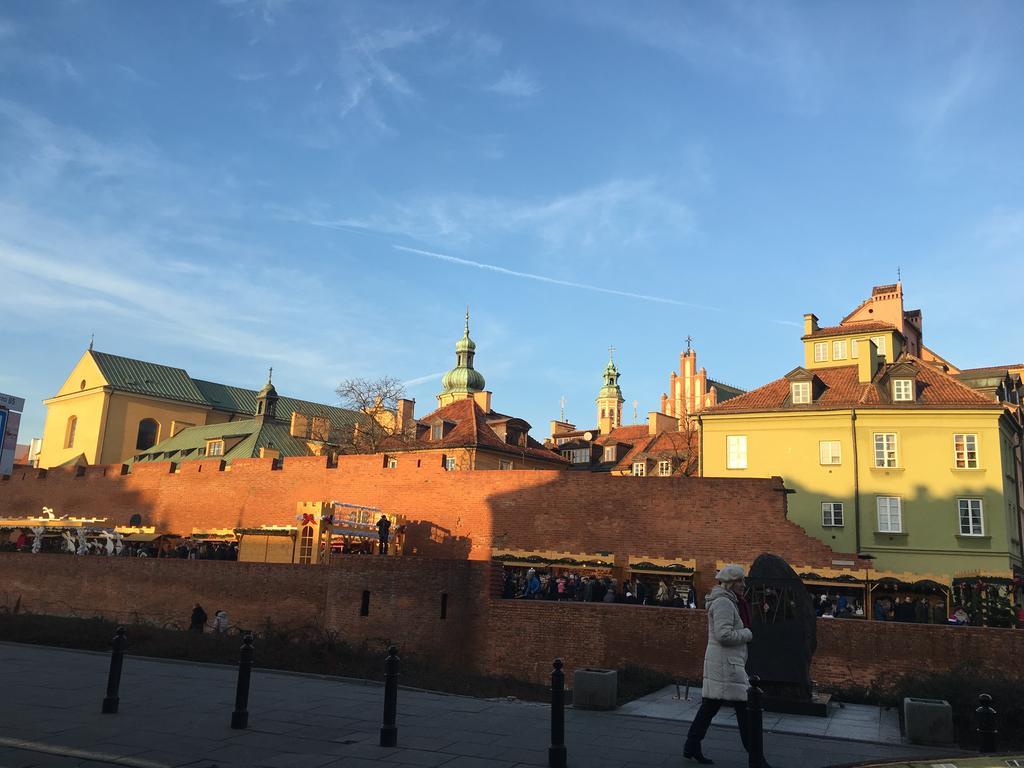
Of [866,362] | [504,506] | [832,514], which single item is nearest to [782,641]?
[504,506]

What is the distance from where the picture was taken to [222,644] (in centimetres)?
2062

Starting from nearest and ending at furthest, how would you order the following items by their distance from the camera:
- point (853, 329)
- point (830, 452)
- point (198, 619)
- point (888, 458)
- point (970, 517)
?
1. point (198, 619)
2. point (970, 517)
3. point (888, 458)
4. point (830, 452)
5. point (853, 329)

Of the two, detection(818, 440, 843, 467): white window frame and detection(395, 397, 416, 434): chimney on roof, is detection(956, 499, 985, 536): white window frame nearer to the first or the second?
detection(818, 440, 843, 467): white window frame

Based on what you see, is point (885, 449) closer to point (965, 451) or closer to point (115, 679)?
point (965, 451)

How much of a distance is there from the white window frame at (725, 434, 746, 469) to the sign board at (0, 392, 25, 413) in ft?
99.0

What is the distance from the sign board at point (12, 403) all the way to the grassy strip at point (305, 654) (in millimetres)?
7618

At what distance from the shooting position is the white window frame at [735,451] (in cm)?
3847

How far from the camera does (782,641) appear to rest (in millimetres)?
13586

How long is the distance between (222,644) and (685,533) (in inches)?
540

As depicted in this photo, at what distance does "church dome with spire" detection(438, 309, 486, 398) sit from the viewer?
83.3 m

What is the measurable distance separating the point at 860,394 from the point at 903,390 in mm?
1696

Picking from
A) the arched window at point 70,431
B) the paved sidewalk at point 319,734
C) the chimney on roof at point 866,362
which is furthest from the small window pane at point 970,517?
the arched window at point 70,431

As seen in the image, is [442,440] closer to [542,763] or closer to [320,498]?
[320,498]

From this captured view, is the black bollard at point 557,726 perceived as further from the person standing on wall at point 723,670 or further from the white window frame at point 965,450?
the white window frame at point 965,450
